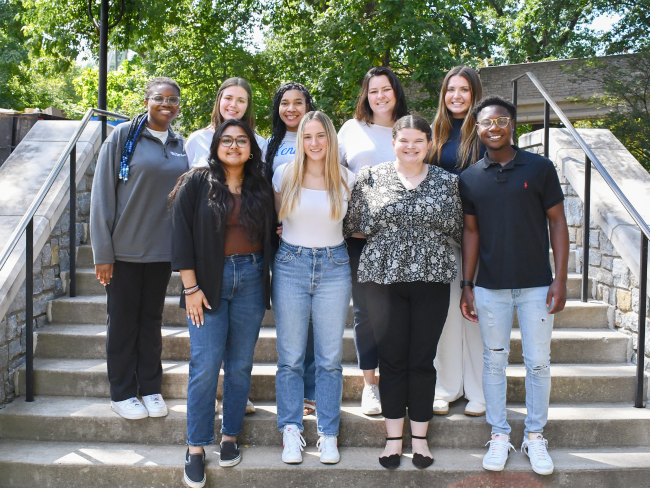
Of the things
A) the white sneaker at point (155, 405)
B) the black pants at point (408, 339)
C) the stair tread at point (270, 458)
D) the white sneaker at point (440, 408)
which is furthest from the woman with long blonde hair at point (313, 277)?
the white sneaker at point (155, 405)

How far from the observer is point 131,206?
3.12 meters

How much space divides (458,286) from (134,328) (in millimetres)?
1872

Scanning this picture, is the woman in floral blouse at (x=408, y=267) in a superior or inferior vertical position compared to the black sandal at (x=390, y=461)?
superior

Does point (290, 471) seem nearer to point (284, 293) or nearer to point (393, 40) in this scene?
point (284, 293)

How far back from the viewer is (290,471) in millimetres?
2900

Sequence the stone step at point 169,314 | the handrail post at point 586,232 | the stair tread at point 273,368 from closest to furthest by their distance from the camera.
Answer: the stair tread at point 273,368 < the stone step at point 169,314 < the handrail post at point 586,232

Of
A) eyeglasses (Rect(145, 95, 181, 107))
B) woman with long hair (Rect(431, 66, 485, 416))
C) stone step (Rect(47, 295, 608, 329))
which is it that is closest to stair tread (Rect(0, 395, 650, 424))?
woman with long hair (Rect(431, 66, 485, 416))

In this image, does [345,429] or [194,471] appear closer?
[194,471]

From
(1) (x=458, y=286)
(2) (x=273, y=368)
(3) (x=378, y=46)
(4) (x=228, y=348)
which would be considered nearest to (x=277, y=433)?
(2) (x=273, y=368)

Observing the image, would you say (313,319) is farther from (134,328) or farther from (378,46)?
(378,46)

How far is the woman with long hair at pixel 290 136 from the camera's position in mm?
3223

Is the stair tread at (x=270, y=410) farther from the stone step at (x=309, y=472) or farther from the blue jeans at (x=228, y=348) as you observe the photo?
the blue jeans at (x=228, y=348)

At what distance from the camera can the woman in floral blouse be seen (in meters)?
2.82

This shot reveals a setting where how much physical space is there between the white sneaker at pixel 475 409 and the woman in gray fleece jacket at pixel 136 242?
1.76 metres
